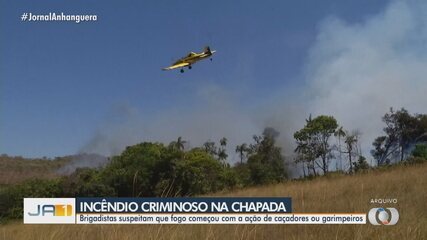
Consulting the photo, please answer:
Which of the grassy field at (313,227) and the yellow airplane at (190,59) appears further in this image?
the yellow airplane at (190,59)

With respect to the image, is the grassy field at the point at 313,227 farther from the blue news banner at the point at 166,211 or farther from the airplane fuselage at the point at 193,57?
the airplane fuselage at the point at 193,57

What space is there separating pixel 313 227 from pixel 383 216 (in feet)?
2.01

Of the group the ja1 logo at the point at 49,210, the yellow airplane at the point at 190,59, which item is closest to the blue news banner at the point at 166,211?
the ja1 logo at the point at 49,210

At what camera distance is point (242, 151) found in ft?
163

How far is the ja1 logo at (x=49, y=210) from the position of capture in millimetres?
4000

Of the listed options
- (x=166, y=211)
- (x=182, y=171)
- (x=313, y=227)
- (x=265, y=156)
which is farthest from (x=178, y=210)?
(x=265, y=156)

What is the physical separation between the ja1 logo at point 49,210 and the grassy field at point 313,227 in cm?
15

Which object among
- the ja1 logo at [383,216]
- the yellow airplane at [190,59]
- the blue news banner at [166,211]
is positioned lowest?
the ja1 logo at [383,216]

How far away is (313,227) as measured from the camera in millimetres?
3572

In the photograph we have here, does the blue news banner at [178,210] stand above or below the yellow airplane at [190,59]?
below

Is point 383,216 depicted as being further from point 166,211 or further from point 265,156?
point 265,156

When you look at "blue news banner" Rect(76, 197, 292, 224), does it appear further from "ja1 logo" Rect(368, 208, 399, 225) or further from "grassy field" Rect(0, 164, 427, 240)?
"ja1 logo" Rect(368, 208, 399, 225)

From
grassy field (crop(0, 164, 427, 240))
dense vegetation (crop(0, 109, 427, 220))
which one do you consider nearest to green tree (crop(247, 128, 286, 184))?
dense vegetation (crop(0, 109, 427, 220))

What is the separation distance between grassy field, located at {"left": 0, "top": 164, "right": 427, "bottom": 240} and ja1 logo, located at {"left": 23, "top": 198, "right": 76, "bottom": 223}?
15 cm
